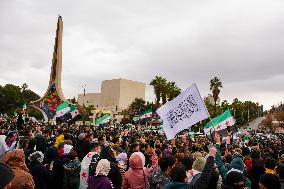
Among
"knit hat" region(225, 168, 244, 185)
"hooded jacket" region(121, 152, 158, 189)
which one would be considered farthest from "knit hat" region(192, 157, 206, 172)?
"knit hat" region(225, 168, 244, 185)

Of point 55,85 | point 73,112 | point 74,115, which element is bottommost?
point 74,115

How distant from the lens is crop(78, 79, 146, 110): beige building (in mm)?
159250

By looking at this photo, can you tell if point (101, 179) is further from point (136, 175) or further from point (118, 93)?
point (118, 93)

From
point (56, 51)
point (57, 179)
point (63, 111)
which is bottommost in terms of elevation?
point (57, 179)

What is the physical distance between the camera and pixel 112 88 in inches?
6388

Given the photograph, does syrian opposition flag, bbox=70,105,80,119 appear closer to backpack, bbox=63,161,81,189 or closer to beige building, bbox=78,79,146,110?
backpack, bbox=63,161,81,189

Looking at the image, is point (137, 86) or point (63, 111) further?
point (137, 86)

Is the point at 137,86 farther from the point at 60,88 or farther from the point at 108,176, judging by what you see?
the point at 108,176

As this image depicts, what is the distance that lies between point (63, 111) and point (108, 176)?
1877 cm

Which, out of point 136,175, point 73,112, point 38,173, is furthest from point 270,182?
point 73,112

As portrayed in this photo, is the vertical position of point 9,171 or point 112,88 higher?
point 112,88

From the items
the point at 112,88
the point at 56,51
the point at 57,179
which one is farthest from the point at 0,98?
the point at 57,179

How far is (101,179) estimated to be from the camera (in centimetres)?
621

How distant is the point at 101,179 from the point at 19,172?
4.69 feet
